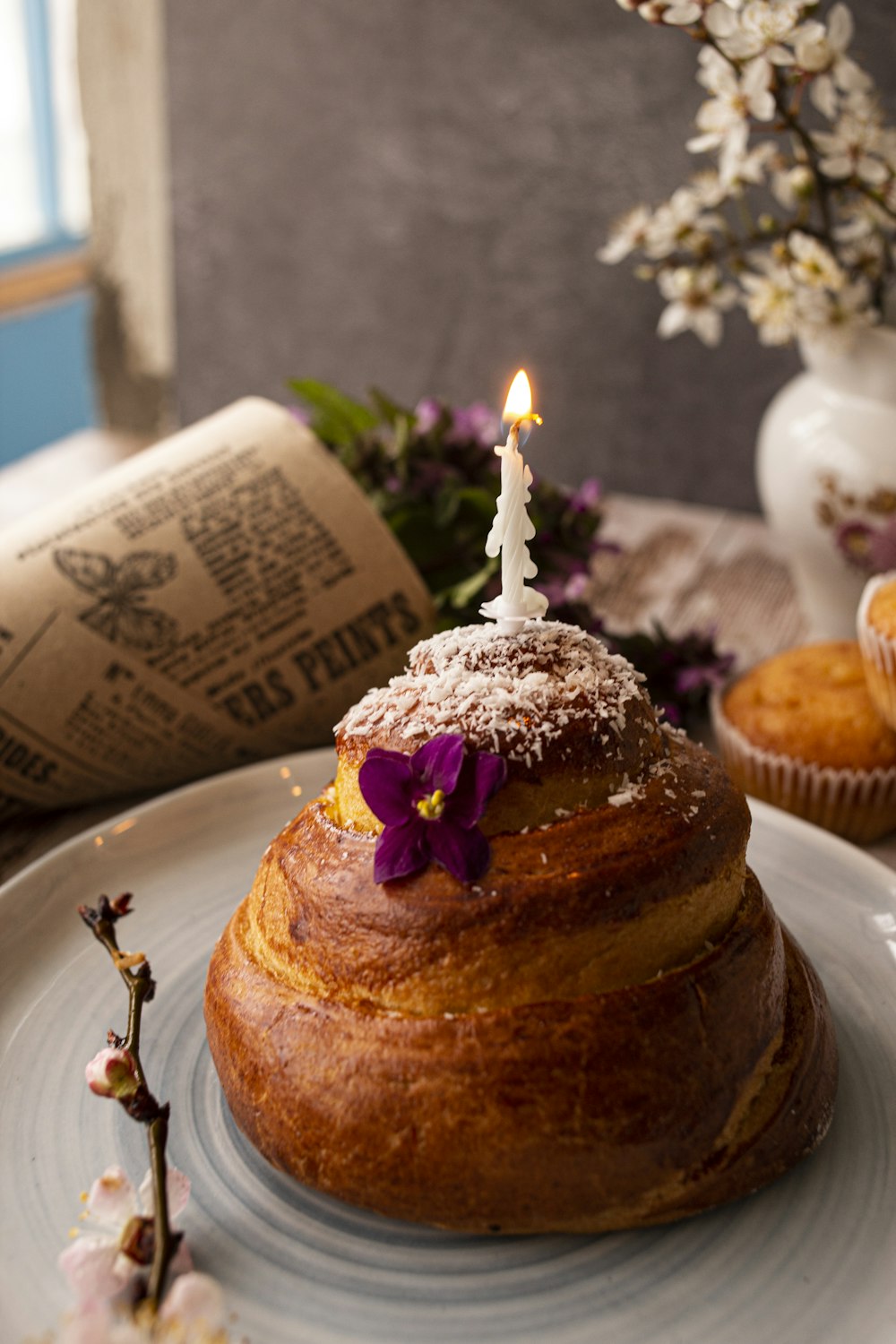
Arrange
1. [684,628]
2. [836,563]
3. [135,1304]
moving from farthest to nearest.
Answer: [684,628]
[836,563]
[135,1304]

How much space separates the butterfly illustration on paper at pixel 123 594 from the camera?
1362 millimetres

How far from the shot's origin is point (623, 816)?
0.85 meters

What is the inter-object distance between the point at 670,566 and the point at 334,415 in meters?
0.64

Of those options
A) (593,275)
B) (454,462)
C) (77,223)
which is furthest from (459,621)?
(77,223)

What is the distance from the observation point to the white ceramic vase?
5.35 ft

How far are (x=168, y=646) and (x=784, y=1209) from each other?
86 centimetres

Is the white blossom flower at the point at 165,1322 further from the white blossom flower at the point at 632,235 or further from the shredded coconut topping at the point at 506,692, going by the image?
the white blossom flower at the point at 632,235

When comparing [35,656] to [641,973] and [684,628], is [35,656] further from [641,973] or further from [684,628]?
[684,628]

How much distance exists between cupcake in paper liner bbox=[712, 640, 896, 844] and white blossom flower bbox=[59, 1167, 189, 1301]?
2.68 ft

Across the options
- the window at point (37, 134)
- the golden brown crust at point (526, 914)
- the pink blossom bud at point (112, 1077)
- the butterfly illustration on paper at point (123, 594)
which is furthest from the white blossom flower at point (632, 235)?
the window at point (37, 134)

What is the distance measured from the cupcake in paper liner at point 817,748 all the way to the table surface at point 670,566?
89mm

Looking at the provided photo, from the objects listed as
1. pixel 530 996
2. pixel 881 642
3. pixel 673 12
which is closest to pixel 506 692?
pixel 530 996

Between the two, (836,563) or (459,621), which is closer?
(459,621)

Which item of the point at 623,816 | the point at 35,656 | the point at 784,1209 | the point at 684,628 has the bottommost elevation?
the point at 684,628
